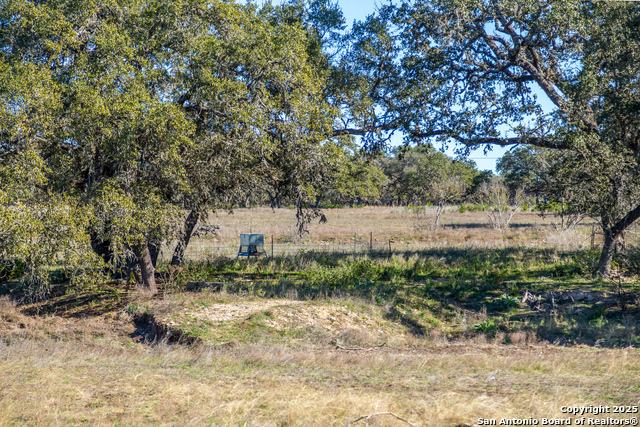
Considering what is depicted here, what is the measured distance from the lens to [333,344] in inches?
389

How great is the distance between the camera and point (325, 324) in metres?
11.0

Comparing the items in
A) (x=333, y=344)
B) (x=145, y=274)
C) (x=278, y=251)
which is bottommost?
(x=333, y=344)

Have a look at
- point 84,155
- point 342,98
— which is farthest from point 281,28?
point 84,155

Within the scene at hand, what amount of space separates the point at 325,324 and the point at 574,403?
6311 mm

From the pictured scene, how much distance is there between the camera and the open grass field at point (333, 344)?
532 centimetres

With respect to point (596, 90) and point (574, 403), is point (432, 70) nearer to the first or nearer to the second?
point (596, 90)

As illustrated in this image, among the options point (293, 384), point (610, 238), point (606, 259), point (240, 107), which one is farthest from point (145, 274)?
point (606, 259)

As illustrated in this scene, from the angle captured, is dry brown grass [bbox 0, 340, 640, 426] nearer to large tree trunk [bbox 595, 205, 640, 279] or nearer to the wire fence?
large tree trunk [bbox 595, 205, 640, 279]

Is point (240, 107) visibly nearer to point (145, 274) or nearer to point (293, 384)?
point (145, 274)

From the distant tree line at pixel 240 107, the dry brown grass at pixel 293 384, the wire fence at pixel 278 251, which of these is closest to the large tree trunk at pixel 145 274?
the distant tree line at pixel 240 107

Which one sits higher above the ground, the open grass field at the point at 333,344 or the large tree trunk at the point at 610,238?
the large tree trunk at the point at 610,238

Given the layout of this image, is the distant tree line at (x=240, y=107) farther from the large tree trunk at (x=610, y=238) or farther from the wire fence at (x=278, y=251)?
the wire fence at (x=278, y=251)

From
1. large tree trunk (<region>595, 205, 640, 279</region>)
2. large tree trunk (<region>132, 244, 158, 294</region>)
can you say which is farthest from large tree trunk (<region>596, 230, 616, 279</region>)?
large tree trunk (<region>132, 244, 158, 294</region>)

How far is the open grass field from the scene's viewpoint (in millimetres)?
5316
